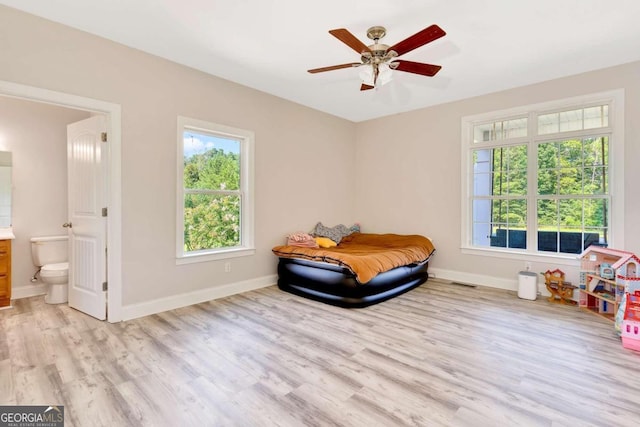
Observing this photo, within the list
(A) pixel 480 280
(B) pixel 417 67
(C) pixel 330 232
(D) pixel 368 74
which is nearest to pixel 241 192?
(C) pixel 330 232

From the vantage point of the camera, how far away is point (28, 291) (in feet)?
12.8

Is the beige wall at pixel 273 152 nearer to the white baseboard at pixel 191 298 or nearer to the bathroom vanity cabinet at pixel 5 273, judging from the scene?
the white baseboard at pixel 191 298

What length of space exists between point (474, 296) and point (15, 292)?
5.68 meters

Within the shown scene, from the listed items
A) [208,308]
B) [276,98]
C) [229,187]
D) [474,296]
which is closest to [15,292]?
[208,308]

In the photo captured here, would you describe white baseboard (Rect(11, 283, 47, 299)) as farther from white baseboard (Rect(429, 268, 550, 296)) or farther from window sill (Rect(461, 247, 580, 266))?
window sill (Rect(461, 247, 580, 266))

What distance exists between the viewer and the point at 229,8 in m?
2.53

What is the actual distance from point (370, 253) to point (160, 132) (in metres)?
2.84

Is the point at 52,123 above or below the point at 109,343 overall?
above

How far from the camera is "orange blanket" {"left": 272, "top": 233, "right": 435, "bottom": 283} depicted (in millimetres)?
3503

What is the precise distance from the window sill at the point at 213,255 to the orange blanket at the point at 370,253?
0.43 meters

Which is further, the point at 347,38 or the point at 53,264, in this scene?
the point at 53,264

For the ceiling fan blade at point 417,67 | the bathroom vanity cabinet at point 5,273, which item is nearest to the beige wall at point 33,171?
the bathroom vanity cabinet at point 5,273

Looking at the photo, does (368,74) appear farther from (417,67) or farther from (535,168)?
(535,168)

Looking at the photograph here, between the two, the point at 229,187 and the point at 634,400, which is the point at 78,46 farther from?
the point at 634,400
